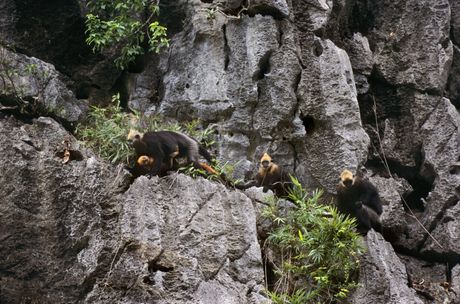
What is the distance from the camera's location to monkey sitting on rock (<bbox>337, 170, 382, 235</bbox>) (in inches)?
340

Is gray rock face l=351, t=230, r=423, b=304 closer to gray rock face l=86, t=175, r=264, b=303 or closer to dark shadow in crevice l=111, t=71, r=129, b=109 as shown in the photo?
gray rock face l=86, t=175, r=264, b=303

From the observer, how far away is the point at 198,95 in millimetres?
9523

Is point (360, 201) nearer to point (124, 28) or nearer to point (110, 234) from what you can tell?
point (110, 234)

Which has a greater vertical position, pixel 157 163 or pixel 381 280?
pixel 157 163

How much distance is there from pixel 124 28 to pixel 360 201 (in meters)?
3.87

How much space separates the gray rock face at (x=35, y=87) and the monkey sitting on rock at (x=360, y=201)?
349 cm

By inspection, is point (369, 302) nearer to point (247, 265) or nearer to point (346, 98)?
point (247, 265)

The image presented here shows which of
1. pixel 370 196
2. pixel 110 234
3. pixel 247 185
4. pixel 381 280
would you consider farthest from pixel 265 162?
pixel 110 234

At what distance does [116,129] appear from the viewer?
8656mm

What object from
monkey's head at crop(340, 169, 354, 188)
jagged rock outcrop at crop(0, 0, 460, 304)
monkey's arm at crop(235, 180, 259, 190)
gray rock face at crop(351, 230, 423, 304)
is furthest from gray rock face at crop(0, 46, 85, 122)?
gray rock face at crop(351, 230, 423, 304)

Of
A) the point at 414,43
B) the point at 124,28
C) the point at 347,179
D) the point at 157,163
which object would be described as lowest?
the point at 157,163

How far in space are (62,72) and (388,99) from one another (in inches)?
187

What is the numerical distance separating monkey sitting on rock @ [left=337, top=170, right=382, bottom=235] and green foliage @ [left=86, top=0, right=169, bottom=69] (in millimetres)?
2996

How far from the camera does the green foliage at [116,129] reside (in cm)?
841
